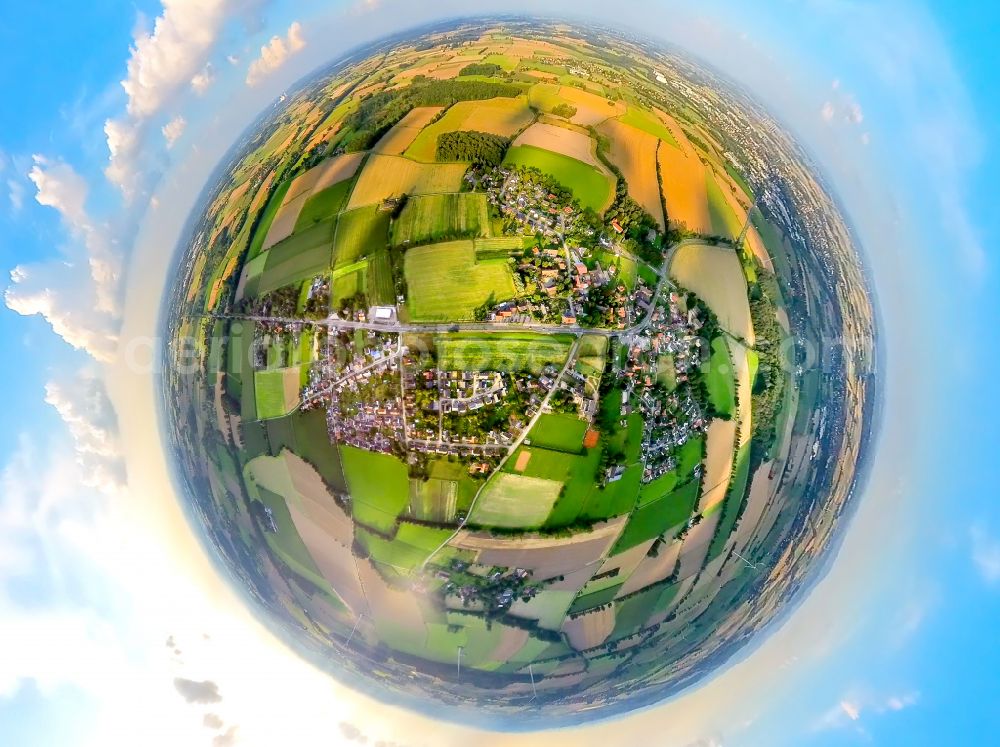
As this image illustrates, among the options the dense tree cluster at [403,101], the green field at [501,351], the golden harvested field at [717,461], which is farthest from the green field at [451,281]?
the golden harvested field at [717,461]

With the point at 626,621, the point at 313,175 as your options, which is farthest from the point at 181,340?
the point at 626,621

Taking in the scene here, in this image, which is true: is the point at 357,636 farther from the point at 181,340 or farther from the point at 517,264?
the point at 517,264

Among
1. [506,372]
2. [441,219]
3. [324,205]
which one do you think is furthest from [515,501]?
[324,205]

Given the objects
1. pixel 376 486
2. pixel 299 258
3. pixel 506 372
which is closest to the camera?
pixel 506 372

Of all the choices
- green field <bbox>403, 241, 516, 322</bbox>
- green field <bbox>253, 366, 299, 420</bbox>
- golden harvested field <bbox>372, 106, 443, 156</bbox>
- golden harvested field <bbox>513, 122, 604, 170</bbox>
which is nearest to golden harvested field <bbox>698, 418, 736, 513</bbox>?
green field <bbox>403, 241, 516, 322</bbox>

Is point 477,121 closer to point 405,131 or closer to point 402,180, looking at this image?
point 405,131

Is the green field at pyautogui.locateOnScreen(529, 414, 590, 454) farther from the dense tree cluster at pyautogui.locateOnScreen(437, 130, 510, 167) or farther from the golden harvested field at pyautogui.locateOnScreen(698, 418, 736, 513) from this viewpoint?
the dense tree cluster at pyautogui.locateOnScreen(437, 130, 510, 167)
